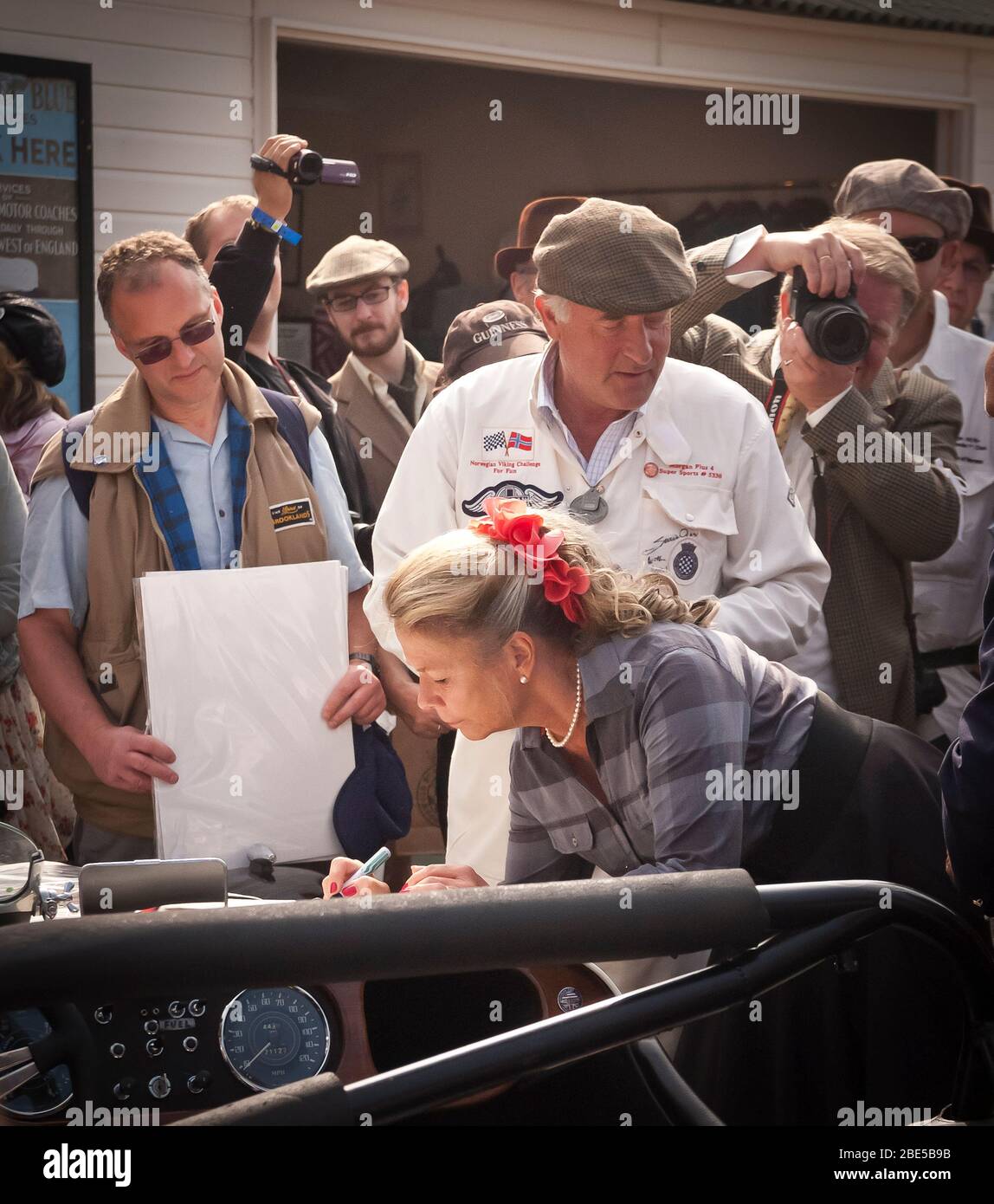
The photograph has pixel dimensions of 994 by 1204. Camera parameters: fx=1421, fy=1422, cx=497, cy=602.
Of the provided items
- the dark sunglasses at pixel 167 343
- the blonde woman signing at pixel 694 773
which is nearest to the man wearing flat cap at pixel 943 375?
the blonde woman signing at pixel 694 773

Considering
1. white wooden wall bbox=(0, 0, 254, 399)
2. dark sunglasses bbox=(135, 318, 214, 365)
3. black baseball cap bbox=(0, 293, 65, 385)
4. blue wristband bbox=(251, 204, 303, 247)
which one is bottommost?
dark sunglasses bbox=(135, 318, 214, 365)

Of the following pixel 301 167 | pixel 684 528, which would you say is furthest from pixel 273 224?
pixel 684 528

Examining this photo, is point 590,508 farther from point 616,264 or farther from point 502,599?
point 502,599

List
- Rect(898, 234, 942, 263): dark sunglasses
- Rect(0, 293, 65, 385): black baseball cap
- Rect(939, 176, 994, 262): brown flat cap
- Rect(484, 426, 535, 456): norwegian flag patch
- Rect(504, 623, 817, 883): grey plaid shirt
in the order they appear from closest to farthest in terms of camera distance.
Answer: Rect(504, 623, 817, 883): grey plaid shirt
Rect(484, 426, 535, 456): norwegian flag patch
Rect(898, 234, 942, 263): dark sunglasses
Rect(0, 293, 65, 385): black baseball cap
Rect(939, 176, 994, 262): brown flat cap

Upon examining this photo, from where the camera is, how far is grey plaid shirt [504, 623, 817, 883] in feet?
6.87

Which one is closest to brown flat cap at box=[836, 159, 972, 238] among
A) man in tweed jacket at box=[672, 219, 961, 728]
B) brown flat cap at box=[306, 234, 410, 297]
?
man in tweed jacket at box=[672, 219, 961, 728]

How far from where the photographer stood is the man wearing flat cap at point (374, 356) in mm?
4559

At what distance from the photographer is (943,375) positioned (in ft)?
13.4

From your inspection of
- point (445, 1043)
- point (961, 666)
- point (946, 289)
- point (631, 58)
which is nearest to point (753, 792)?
point (445, 1043)

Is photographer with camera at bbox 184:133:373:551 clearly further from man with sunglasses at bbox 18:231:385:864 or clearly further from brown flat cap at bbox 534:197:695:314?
brown flat cap at bbox 534:197:695:314

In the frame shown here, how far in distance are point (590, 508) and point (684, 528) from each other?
0.65ft

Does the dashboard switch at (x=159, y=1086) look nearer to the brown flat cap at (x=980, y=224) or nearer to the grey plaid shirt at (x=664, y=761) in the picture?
the grey plaid shirt at (x=664, y=761)

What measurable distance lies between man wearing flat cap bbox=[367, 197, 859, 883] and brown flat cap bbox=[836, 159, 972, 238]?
1.29 meters

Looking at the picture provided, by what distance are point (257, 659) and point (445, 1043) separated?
1098 mm
